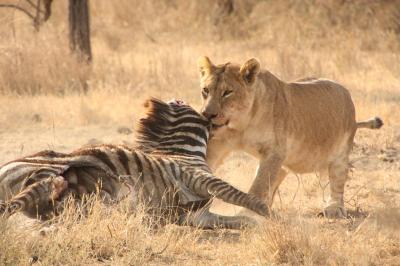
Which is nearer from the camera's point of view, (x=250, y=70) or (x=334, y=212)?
(x=250, y=70)

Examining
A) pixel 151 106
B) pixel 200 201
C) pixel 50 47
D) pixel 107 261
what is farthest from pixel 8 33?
pixel 107 261

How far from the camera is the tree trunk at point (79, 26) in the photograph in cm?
1425

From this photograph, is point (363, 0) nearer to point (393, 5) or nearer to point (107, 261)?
point (393, 5)

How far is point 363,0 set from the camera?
20.2 meters

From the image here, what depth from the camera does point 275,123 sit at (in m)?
6.98

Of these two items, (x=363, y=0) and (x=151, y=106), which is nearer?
(x=151, y=106)

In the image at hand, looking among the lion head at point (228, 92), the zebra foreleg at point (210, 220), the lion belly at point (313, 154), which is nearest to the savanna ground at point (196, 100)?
the zebra foreleg at point (210, 220)

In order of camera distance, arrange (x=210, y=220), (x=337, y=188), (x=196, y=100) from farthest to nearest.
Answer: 1. (x=196, y=100)
2. (x=337, y=188)
3. (x=210, y=220)

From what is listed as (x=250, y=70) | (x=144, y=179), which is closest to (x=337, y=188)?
(x=250, y=70)

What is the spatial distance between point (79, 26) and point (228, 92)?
8120mm

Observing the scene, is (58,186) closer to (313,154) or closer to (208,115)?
(208,115)

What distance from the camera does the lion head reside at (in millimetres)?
6629

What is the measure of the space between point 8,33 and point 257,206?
855 centimetres

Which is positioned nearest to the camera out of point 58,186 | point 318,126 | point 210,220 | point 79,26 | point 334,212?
point 58,186
